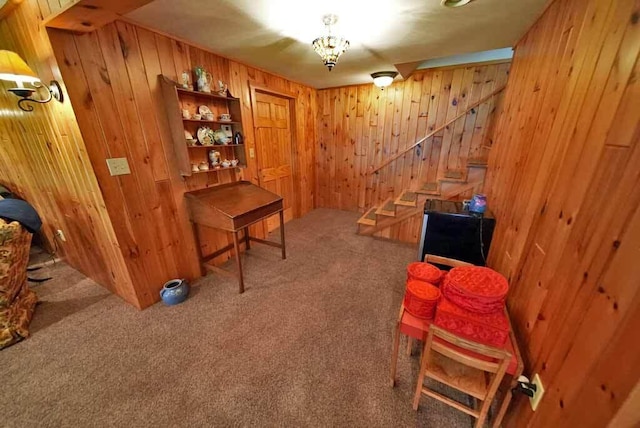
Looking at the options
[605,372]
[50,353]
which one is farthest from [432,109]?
[50,353]

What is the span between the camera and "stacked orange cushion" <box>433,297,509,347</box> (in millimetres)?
1018

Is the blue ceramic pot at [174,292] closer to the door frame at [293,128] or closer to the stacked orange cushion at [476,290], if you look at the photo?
the door frame at [293,128]

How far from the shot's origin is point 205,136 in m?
2.20

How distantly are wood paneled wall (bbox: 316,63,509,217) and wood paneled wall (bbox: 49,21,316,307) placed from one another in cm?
219

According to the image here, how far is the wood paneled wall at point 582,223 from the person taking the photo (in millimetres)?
655

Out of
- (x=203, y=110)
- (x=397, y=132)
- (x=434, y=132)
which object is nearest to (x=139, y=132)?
(x=203, y=110)

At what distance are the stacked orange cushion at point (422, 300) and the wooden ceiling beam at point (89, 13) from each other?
208 cm

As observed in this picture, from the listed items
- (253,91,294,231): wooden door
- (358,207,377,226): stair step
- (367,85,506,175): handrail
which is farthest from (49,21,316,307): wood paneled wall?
(367,85,506,175): handrail

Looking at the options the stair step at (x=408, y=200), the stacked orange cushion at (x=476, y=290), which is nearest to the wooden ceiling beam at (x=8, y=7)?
the stacked orange cushion at (x=476, y=290)

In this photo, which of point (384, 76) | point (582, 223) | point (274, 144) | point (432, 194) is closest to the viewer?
point (582, 223)

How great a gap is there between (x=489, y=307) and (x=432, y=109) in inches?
126

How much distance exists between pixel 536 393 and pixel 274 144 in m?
3.53

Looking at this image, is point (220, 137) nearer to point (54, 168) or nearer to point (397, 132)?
point (54, 168)

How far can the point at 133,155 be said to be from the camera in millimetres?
1809
